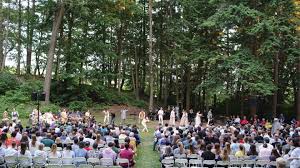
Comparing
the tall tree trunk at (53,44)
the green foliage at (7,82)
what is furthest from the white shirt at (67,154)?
the green foliage at (7,82)

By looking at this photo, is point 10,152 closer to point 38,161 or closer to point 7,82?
point 38,161

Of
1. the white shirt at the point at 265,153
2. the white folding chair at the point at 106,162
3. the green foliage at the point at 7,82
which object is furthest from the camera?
the green foliage at the point at 7,82

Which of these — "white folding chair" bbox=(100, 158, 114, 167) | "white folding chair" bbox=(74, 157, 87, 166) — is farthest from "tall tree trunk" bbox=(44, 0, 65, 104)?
"white folding chair" bbox=(100, 158, 114, 167)

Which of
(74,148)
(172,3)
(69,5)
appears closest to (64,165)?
(74,148)

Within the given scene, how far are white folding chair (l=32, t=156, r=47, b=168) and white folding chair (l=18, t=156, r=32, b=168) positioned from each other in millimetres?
182

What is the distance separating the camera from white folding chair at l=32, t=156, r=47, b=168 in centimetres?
1314

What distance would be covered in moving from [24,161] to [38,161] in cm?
41

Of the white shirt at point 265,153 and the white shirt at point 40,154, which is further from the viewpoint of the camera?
the white shirt at point 265,153

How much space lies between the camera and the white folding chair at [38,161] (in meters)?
13.1

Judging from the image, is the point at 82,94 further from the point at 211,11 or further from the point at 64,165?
the point at 64,165

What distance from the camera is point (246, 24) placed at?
37250mm

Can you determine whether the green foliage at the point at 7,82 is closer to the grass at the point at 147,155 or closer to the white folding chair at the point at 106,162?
the grass at the point at 147,155

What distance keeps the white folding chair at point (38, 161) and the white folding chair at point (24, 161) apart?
0.60 ft

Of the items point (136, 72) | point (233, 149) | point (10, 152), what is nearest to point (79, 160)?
point (10, 152)
